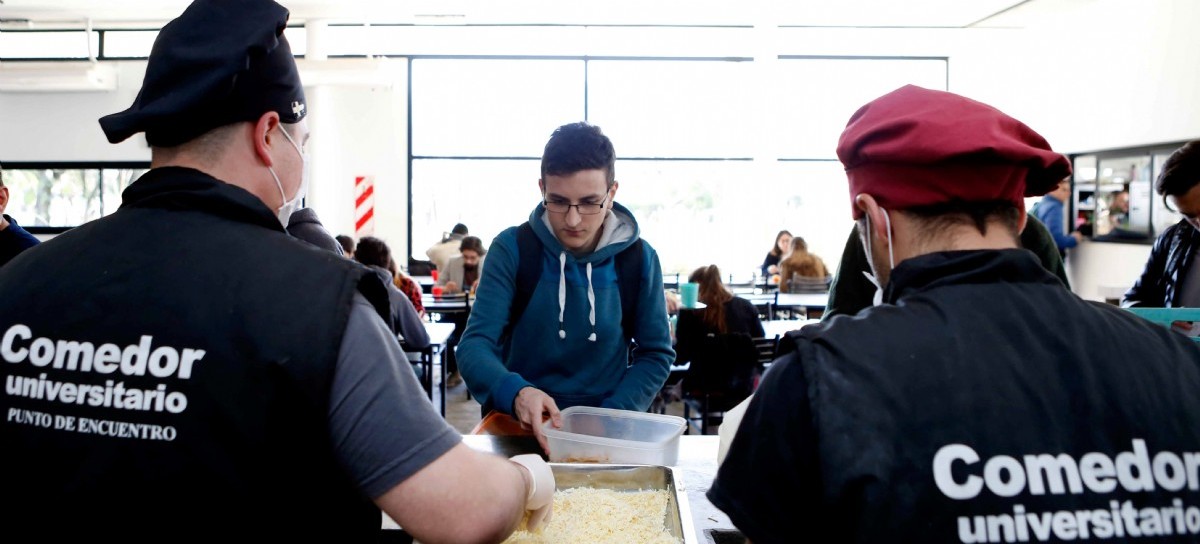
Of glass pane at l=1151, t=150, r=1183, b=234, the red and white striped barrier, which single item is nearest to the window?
the red and white striped barrier

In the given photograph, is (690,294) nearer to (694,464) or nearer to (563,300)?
(563,300)

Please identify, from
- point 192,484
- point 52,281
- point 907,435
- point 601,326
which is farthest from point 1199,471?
point 601,326

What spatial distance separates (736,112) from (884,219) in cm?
946

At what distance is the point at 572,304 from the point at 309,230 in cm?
72

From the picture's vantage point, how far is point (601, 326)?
220cm

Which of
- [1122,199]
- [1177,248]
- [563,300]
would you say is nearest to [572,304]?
[563,300]

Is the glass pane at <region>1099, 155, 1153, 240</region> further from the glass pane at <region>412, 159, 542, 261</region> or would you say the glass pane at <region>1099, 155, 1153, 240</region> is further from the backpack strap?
the backpack strap

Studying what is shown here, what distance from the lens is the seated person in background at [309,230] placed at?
2.27 metres

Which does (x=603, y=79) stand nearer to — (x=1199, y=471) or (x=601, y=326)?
(x=601, y=326)

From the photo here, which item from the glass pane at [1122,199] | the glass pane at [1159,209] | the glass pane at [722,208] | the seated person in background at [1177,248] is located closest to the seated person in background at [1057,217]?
the glass pane at [1122,199]

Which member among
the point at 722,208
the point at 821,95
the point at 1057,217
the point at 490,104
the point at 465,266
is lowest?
the point at 465,266

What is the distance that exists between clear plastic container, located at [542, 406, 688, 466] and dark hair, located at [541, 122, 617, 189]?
23.2 inches

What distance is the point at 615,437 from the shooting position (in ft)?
6.59

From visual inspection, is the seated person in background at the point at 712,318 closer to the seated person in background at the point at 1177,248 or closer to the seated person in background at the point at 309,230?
the seated person in background at the point at 1177,248
